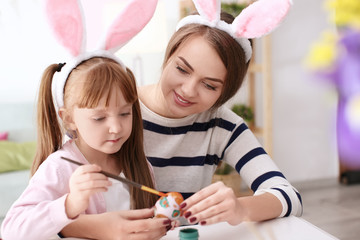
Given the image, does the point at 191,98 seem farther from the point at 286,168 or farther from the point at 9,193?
the point at 286,168

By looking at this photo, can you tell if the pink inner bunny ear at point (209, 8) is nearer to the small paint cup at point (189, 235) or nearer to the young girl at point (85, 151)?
the young girl at point (85, 151)

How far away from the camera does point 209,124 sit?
1.29 m

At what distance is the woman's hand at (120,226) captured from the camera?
78 centimetres

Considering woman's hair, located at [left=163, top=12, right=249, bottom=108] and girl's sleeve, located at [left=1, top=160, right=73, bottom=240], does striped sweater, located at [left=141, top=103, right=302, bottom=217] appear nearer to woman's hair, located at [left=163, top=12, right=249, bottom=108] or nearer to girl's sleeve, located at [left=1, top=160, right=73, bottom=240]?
woman's hair, located at [left=163, top=12, right=249, bottom=108]

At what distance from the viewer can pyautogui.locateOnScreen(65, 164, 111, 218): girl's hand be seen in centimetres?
73

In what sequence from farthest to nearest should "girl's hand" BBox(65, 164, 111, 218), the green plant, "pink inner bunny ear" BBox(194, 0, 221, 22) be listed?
the green plant, "pink inner bunny ear" BBox(194, 0, 221, 22), "girl's hand" BBox(65, 164, 111, 218)

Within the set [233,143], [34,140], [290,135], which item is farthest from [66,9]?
[290,135]

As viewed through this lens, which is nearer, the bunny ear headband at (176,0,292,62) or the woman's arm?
the woman's arm

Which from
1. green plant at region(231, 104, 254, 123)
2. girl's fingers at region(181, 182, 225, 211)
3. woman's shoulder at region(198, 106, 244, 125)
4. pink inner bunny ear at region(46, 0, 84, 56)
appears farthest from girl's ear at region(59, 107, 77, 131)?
green plant at region(231, 104, 254, 123)

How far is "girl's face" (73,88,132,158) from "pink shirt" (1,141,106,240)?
9cm

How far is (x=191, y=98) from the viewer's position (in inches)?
44.0

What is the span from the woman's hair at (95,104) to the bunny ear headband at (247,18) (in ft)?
1.02

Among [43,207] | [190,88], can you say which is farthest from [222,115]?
[43,207]

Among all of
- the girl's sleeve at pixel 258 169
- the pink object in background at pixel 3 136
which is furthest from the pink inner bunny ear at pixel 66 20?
the pink object in background at pixel 3 136
